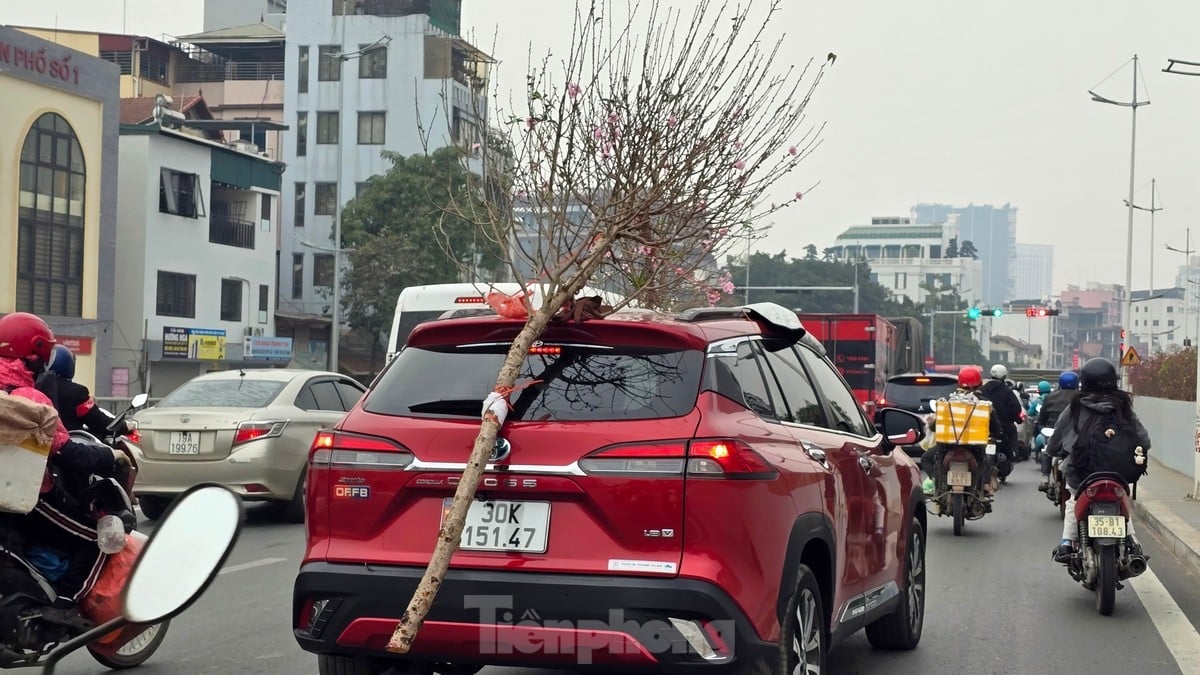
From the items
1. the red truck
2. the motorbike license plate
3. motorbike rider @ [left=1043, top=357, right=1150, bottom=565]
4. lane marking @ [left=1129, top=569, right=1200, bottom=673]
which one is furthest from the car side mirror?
the red truck

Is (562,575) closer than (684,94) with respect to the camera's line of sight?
Yes

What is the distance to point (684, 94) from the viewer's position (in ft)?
32.4

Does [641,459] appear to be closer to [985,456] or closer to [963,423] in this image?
[963,423]

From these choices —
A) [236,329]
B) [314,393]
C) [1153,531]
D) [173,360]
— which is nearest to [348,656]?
[314,393]

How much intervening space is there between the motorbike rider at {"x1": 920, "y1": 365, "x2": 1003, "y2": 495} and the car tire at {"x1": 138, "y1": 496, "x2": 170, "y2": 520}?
7.08 m

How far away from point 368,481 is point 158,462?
27.7 ft

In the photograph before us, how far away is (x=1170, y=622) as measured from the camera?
29.7 feet

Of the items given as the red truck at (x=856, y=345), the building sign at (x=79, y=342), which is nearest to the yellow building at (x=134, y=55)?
the building sign at (x=79, y=342)

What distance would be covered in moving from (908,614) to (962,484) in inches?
264

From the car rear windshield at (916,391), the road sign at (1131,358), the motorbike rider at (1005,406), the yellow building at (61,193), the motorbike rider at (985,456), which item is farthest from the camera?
the road sign at (1131,358)

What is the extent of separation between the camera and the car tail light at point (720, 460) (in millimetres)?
4863

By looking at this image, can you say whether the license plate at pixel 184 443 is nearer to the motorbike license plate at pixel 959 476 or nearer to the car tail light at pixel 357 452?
the motorbike license plate at pixel 959 476

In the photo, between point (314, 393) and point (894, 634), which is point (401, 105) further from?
point (894, 634)

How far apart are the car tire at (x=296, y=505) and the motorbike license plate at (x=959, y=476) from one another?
605cm
